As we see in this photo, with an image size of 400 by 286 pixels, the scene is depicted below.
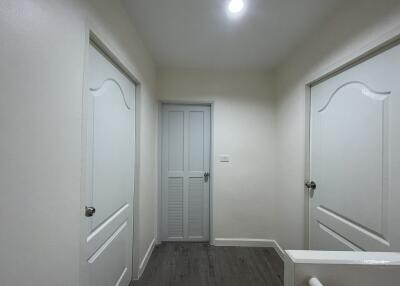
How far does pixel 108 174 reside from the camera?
1.31m

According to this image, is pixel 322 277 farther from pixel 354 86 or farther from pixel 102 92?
pixel 102 92

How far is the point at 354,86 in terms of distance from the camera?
131cm

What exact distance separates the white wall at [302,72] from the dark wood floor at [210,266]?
0.35 meters

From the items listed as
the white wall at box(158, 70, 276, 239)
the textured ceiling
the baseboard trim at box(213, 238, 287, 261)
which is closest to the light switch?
the white wall at box(158, 70, 276, 239)

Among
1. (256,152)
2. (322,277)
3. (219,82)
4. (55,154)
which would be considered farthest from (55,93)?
(256,152)

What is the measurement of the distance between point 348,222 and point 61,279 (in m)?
1.76

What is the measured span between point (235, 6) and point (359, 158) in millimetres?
1374

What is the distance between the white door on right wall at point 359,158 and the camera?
3.48ft

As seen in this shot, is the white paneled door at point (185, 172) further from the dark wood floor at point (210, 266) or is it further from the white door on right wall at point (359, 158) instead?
the white door on right wall at point (359, 158)

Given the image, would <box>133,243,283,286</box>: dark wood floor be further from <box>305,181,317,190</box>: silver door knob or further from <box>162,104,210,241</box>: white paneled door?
<box>305,181,317,190</box>: silver door knob

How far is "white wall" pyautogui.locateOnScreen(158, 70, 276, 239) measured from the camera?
8.47 feet

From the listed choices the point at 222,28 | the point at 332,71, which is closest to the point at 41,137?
the point at 222,28

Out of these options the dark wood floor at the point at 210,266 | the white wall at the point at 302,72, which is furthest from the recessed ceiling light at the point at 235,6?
the dark wood floor at the point at 210,266

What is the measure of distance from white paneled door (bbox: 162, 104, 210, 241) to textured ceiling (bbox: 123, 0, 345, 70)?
72 cm
